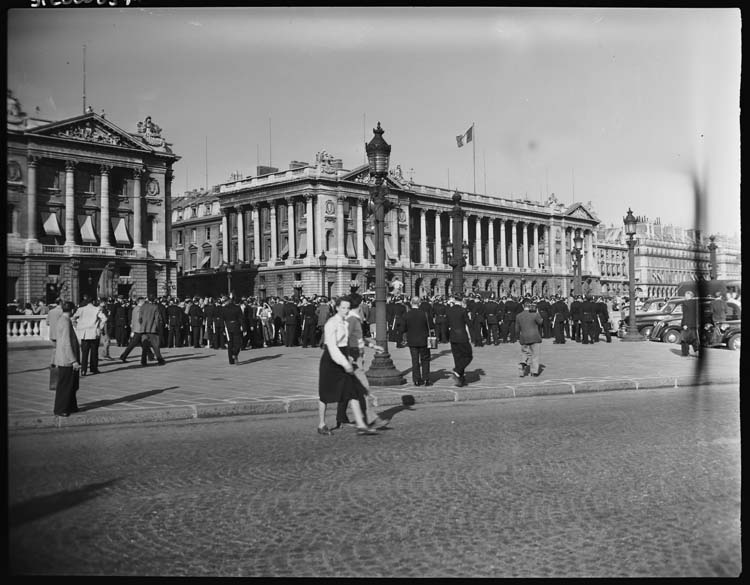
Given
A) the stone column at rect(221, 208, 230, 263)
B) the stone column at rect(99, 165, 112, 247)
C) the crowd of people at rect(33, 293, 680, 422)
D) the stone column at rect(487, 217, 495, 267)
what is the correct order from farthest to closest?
the stone column at rect(487, 217, 495, 267) → the stone column at rect(221, 208, 230, 263) → the stone column at rect(99, 165, 112, 247) → the crowd of people at rect(33, 293, 680, 422)

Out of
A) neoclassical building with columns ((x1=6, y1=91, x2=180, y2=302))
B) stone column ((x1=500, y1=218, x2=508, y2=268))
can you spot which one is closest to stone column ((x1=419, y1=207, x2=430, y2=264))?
stone column ((x1=500, y1=218, x2=508, y2=268))

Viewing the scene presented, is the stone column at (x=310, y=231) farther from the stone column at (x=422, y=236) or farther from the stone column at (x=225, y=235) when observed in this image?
the stone column at (x=422, y=236)

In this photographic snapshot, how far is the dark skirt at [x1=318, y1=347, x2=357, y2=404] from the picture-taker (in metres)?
8.77

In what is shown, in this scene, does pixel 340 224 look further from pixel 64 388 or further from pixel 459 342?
pixel 64 388

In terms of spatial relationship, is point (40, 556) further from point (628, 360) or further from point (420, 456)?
point (628, 360)

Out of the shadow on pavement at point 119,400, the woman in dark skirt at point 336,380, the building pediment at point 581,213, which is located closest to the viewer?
the woman in dark skirt at point 336,380

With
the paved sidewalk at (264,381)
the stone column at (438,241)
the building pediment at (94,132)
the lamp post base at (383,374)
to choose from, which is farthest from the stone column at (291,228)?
the lamp post base at (383,374)

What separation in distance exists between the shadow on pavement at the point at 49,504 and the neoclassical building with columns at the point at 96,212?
1474 inches

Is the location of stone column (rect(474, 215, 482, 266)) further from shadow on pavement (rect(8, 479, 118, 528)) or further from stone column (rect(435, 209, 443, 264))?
shadow on pavement (rect(8, 479, 118, 528))

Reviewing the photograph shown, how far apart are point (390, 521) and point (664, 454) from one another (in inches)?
133

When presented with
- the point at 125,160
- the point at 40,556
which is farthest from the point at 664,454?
the point at 125,160

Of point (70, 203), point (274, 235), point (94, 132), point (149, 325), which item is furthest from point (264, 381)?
point (274, 235)

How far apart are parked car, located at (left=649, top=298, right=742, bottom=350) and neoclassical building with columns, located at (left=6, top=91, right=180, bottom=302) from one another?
31.3m

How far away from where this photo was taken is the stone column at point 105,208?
52188mm
